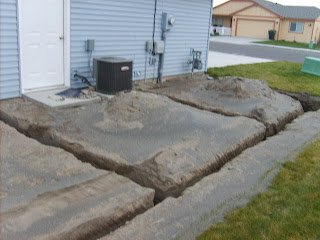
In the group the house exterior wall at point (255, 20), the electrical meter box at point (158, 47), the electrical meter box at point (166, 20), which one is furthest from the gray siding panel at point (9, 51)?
the house exterior wall at point (255, 20)

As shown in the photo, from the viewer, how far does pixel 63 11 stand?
26.1 ft

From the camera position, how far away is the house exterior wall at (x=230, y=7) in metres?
42.6

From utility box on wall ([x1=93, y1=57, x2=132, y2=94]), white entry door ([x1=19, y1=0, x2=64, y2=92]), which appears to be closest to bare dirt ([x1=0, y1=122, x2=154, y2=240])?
white entry door ([x1=19, y1=0, x2=64, y2=92])

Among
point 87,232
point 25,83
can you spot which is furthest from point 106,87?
point 87,232

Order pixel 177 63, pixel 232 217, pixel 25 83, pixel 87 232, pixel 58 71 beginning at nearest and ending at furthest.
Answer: pixel 87 232
pixel 232 217
pixel 25 83
pixel 58 71
pixel 177 63

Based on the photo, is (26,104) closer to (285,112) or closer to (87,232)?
(87,232)

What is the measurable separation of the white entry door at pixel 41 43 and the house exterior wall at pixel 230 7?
3714 cm

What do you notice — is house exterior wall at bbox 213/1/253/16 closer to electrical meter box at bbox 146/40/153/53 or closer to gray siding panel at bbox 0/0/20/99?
electrical meter box at bbox 146/40/153/53

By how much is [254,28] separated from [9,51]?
37.5 metres

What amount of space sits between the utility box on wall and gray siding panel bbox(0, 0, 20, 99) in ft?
5.77

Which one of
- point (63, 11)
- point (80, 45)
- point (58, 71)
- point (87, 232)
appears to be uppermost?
point (63, 11)

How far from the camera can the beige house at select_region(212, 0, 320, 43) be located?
37.5 m

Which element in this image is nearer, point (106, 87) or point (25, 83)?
point (25, 83)

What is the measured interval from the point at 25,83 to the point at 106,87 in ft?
5.65
